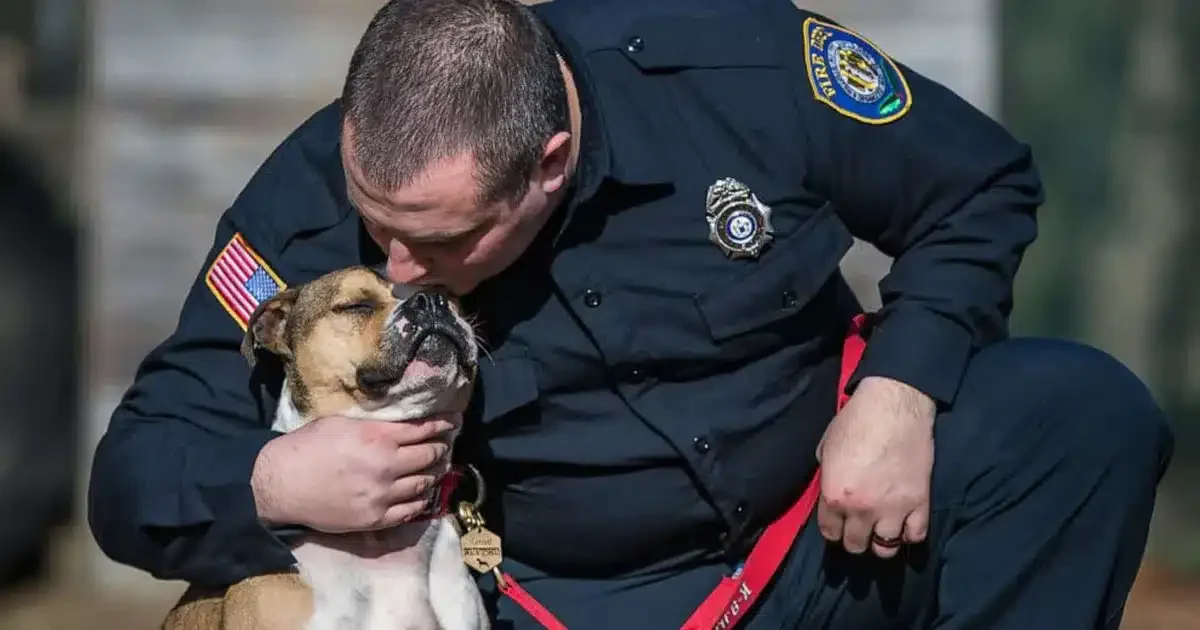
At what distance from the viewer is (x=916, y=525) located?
3.49 meters

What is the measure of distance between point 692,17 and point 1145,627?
3239 millimetres

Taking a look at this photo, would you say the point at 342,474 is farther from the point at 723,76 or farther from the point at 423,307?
the point at 723,76

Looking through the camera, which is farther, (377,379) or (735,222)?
(735,222)

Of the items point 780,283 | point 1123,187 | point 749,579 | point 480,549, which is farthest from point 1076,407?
point 1123,187

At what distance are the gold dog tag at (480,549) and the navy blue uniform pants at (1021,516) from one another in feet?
1.87

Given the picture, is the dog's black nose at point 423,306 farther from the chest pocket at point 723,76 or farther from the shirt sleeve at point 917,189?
the shirt sleeve at point 917,189

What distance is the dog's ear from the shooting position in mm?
3531

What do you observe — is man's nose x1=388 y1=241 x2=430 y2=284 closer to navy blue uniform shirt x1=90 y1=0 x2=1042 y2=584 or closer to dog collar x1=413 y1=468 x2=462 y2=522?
navy blue uniform shirt x1=90 y1=0 x2=1042 y2=584

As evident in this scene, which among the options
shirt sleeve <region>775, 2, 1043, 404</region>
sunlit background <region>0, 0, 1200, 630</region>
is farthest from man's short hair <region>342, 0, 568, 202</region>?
sunlit background <region>0, 0, 1200, 630</region>

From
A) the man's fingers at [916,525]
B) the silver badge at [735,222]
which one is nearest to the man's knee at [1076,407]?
the man's fingers at [916,525]

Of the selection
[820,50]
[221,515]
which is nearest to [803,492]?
[820,50]

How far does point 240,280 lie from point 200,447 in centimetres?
36

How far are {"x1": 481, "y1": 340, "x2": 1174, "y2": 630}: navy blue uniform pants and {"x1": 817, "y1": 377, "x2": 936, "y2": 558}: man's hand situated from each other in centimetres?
10

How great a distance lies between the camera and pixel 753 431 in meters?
3.64
